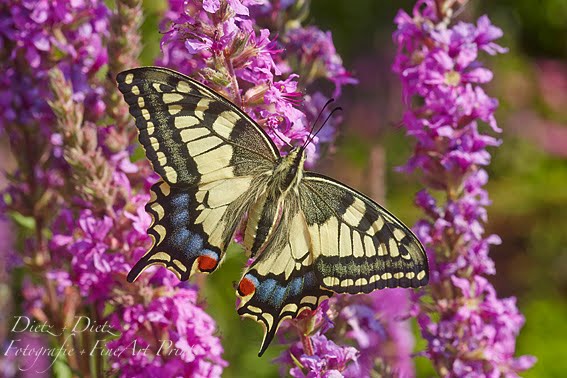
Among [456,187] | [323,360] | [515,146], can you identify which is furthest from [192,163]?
[515,146]

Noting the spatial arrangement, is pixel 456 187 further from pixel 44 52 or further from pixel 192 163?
pixel 44 52

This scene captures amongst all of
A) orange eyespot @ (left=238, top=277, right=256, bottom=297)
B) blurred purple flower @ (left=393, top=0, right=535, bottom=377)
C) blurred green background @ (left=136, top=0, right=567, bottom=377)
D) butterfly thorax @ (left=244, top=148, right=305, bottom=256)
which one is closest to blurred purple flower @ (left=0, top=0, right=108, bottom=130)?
butterfly thorax @ (left=244, top=148, right=305, bottom=256)

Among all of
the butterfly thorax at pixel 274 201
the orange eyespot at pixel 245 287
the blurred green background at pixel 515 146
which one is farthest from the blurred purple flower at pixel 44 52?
the blurred green background at pixel 515 146

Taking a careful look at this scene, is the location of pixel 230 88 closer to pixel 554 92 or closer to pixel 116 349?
pixel 116 349

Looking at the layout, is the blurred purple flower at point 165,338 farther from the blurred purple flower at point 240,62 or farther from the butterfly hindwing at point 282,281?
the blurred purple flower at point 240,62

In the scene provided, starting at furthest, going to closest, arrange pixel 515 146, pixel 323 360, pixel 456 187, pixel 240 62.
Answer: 1. pixel 515 146
2. pixel 456 187
3. pixel 240 62
4. pixel 323 360

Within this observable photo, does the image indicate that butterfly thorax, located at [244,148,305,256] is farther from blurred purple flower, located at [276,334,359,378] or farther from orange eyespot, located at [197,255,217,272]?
blurred purple flower, located at [276,334,359,378]

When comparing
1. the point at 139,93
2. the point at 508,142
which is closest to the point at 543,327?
the point at 508,142

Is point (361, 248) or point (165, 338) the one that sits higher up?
point (361, 248)
